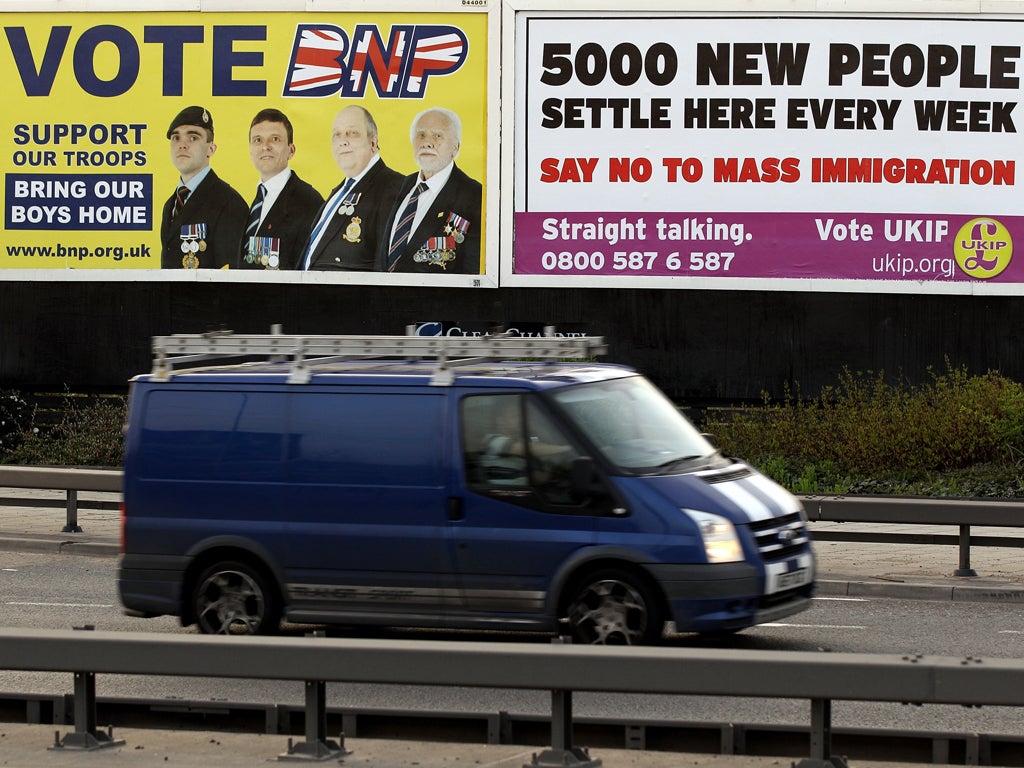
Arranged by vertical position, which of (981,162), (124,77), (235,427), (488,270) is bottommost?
(235,427)

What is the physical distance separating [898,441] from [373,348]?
1139 cm

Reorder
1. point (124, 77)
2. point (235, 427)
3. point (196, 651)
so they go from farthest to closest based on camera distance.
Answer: point (124, 77) < point (235, 427) < point (196, 651)

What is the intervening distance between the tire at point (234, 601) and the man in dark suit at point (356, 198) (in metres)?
14.1

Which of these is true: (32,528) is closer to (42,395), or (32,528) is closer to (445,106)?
(42,395)

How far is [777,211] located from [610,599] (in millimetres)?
14505

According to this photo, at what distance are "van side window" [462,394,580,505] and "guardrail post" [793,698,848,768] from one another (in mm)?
3145

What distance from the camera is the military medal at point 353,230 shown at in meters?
23.8

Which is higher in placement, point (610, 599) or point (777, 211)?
point (777, 211)

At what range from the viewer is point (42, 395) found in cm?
2475

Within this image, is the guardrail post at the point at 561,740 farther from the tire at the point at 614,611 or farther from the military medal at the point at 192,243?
the military medal at the point at 192,243

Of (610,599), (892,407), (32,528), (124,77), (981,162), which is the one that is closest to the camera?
(610,599)

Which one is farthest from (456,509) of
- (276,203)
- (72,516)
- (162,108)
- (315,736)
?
(162,108)

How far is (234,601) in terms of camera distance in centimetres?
998

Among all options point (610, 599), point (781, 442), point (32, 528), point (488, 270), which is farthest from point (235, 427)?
point (488, 270)
